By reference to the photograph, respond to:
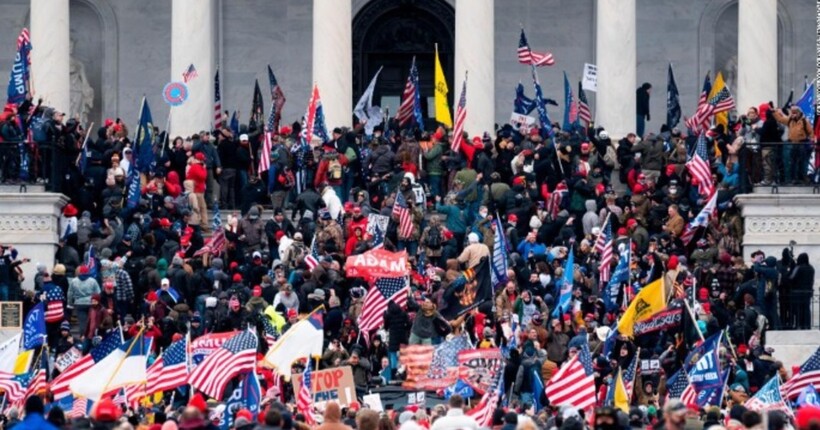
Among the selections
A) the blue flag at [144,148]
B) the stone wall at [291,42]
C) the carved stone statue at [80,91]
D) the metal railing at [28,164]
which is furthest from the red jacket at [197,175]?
the stone wall at [291,42]

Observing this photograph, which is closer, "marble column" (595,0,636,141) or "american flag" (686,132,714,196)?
"american flag" (686,132,714,196)

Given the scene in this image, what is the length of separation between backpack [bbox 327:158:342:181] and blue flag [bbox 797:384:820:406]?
1790 cm

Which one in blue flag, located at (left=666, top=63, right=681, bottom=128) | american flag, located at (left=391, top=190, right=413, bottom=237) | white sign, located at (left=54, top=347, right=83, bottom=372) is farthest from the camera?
blue flag, located at (left=666, top=63, right=681, bottom=128)

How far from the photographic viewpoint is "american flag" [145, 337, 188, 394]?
53406 millimetres

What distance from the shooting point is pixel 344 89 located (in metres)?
74.1

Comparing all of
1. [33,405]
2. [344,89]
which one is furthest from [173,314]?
[33,405]

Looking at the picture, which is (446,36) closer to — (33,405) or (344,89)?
(344,89)

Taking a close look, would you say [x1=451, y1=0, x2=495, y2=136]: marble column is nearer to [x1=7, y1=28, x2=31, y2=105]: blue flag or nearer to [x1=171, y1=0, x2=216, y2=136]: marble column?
[x1=171, y1=0, x2=216, y2=136]: marble column

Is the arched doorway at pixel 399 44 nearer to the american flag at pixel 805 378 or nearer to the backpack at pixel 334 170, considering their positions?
the backpack at pixel 334 170

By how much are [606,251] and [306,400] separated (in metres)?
12.7

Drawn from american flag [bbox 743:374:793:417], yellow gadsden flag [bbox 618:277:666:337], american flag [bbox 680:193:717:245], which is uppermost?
american flag [bbox 680:193:717:245]

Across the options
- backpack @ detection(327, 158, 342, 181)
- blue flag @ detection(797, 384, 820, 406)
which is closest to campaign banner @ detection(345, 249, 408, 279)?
backpack @ detection(327, 158, 342, 181)

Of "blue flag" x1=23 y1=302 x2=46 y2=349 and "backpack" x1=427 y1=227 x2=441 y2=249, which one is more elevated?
"backpack" x1=427 y1=227 x2=441 y2=249

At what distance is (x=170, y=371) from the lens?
5350 centimetres
